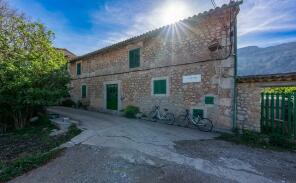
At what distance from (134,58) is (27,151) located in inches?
310

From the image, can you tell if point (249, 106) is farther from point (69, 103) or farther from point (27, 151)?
point (69, 103)

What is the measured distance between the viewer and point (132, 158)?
187 inches

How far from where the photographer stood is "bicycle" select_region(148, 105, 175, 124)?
9672 millimetres

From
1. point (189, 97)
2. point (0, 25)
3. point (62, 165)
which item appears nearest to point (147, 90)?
point (189, 97)

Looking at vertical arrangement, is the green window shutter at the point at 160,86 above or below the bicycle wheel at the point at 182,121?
above

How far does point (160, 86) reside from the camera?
1034 centimetres

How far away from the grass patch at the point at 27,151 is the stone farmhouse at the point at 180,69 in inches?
186

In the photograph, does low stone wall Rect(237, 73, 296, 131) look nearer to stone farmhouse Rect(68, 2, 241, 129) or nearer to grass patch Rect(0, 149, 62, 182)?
stone farmhouse Rect(68, 2, 241, 129)

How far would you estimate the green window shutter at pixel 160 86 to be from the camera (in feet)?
33.3

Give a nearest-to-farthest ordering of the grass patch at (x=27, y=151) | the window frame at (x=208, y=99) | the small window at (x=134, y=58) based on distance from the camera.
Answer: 1. the grass patch at (x=27, y=151)
2. the window frame at (x=208, y=99)
3. the small window at (x=134, y=58)

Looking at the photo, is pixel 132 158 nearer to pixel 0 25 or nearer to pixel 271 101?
pixel 271 101

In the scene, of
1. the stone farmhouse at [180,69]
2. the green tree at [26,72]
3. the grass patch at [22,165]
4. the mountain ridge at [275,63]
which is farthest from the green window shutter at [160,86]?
the mountain ridge at [275,63]

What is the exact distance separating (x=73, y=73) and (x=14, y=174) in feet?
51.0

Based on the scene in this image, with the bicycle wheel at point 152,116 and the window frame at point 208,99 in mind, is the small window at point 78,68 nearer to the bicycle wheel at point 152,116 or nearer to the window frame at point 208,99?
the bicycle wheel at point 152,116
